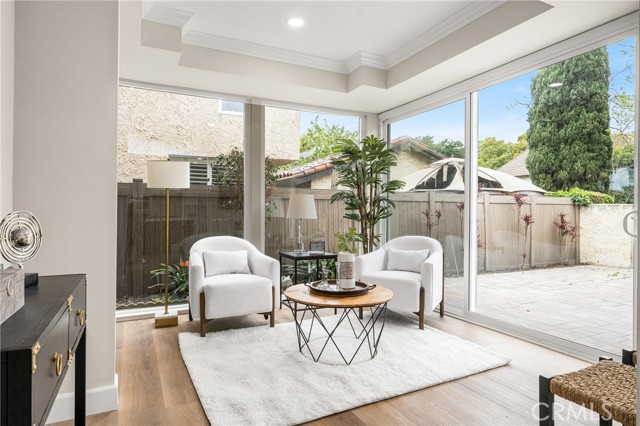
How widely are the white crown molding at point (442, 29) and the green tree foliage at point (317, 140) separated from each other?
1272mm

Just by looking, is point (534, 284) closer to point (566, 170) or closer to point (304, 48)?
point (566, 170)

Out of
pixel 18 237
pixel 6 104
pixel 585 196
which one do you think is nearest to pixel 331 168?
pixel 585 196

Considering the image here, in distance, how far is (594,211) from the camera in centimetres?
311

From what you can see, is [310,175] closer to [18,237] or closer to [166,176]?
[166,176]

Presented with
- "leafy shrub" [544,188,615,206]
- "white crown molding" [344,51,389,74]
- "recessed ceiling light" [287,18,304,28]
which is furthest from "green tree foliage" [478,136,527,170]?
"recessed ceiling light" [287,18,304,28]

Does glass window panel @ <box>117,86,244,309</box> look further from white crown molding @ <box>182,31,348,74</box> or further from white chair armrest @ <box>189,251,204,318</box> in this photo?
white chair armrest @ <box>189,251,204,318</box>

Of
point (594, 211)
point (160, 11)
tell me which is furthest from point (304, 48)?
point (594, 211)

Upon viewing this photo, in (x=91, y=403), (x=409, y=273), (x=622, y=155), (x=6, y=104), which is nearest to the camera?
(x=6, y=104)

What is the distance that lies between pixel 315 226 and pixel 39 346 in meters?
4.37

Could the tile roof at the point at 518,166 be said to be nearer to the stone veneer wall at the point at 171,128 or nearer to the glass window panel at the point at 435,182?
the glass window panel at the point at 435,182

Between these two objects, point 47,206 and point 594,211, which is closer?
point 47,206

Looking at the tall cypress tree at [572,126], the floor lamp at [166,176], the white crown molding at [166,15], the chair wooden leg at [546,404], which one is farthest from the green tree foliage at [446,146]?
the chair wooden leg at [546,404]

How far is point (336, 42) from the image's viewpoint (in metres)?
4.07

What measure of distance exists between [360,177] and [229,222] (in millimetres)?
1690
